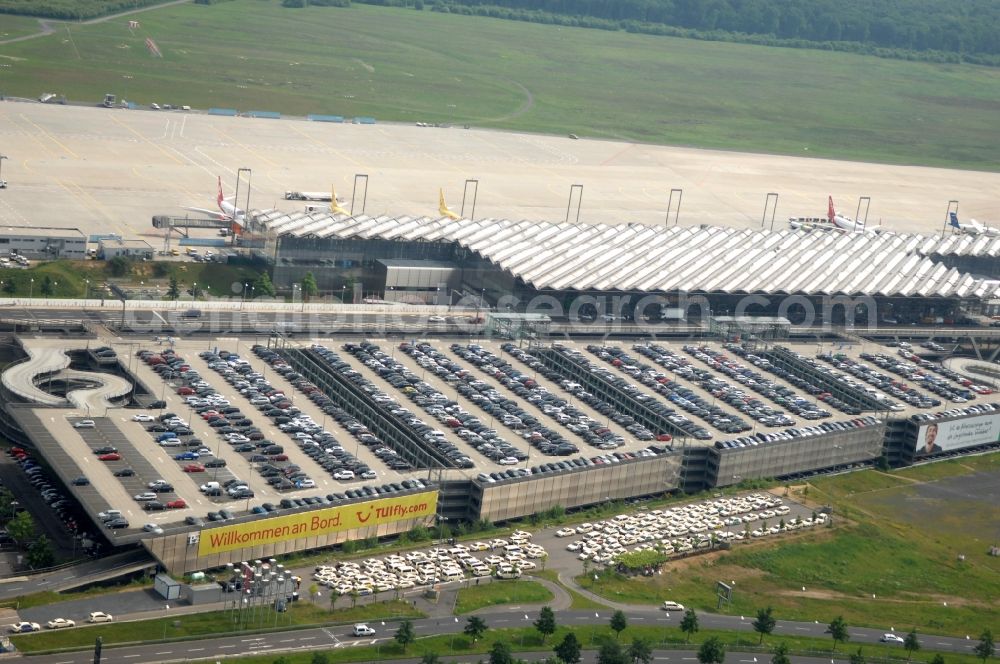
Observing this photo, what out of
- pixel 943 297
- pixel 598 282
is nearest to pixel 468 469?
pixel 598 282

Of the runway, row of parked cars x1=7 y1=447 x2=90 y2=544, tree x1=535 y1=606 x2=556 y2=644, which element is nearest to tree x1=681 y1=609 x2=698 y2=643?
tree x1=535 y1=606 x2=556 y2=644

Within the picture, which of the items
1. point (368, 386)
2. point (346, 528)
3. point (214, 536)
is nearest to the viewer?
point (214, 536)

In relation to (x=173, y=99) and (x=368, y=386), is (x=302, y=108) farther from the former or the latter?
(x=368, y=386)

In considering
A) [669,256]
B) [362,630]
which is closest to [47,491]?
[362,630]

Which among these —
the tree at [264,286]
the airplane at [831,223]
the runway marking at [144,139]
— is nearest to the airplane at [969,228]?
the airplane at [831,223]

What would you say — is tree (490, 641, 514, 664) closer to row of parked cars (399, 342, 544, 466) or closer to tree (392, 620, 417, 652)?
tree (392, 620, 417, 652)

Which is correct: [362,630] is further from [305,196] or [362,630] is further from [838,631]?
[305,196]

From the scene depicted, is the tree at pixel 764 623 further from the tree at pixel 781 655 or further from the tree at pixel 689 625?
the tree at pixel 689 625
